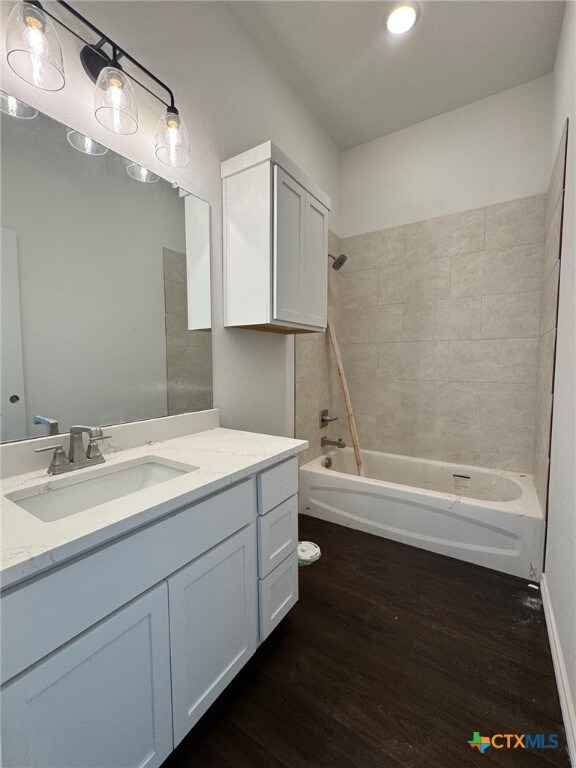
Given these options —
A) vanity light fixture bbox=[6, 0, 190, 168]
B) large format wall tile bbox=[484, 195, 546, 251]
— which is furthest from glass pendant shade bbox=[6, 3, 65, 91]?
large format wall tile bbox=[484, 195, 546, 251]

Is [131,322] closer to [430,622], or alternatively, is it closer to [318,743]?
[318,743]

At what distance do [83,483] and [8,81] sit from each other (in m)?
1.14

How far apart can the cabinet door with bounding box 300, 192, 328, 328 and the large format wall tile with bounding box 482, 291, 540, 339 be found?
1.20 metres

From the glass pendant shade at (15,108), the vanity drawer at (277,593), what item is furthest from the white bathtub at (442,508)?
the glass pendant shade at (15,108)

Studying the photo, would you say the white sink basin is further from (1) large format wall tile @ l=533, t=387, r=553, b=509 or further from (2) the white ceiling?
(2) the white ceiling

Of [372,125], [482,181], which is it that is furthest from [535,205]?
[372,125]

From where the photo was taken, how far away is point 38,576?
1.80 feet

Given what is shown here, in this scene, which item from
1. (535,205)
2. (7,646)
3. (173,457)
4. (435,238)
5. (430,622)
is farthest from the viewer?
(435,238)

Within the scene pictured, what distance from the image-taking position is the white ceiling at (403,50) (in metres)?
1.61

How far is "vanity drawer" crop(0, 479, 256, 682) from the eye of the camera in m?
0.52

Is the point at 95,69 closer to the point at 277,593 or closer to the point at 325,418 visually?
the point at 277,593

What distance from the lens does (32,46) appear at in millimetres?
833

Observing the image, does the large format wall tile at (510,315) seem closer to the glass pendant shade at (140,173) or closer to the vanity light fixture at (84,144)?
the glass pendant shade at (140,173)

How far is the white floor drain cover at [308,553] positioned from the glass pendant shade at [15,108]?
82.0 inches
